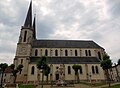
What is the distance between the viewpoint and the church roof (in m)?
55.7

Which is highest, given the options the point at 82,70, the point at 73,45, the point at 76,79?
the point at 73,45

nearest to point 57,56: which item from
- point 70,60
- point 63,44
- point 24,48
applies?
point 70,60

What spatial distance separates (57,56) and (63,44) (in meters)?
7.59

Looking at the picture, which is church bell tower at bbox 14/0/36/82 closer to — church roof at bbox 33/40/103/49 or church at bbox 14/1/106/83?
church at bbox 14/1/106/83

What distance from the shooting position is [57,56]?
174ft

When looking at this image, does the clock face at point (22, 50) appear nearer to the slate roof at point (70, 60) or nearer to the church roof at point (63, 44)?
the slate roof at point (70, 60)

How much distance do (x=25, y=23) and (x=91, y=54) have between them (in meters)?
31.6

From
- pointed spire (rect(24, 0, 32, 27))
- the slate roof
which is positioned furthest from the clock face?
pointed spire (rect(24, 0, 32, 27))

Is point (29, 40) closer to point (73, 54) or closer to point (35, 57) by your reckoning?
point (35, 57)

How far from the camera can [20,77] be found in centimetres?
4447

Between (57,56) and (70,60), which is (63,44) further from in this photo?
(70,60)

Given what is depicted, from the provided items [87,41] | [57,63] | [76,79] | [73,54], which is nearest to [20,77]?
[57,63]

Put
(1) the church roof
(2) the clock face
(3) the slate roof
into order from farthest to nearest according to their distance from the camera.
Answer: (1) the church roof
(2) the clock face
(3) the slate roof

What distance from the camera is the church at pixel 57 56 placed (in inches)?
1799
